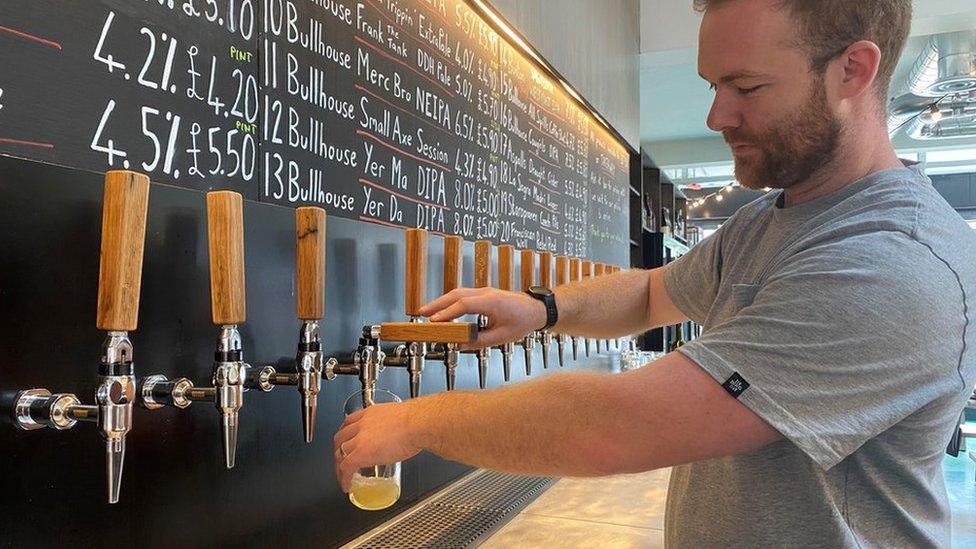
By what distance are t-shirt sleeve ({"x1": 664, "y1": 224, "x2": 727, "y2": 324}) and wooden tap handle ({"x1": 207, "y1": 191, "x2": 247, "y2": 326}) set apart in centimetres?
81

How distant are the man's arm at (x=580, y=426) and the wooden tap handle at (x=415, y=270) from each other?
0.47 metres

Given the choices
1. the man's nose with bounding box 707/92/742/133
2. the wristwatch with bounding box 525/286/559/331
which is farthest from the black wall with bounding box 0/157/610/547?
the man's nose with bounding box 707/92/742/133

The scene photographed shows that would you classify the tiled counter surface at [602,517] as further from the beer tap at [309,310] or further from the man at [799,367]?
the beer tap at [309,310]

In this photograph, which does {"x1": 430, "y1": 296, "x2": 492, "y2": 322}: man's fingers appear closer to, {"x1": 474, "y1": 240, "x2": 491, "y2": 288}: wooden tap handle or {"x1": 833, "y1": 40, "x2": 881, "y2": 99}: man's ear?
{"x1": 474, "y1": 240, "x2": 491, "y2": 288}: wooden tap handle

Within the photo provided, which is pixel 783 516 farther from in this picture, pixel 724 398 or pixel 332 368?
pixel 332 368

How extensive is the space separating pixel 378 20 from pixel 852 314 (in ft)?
3.98

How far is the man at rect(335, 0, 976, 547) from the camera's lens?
28.0 inches

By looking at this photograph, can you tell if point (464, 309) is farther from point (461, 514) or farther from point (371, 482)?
point (461, 514)

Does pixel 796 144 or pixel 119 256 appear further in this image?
pixel 796 144

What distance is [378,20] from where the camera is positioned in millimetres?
1564

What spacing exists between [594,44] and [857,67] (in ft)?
7.72

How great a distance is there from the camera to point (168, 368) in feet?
3.17

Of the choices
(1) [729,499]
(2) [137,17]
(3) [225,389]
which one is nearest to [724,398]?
(1) [729,499]

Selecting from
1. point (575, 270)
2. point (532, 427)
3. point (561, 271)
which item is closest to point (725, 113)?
point (532, 427)
